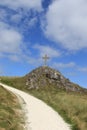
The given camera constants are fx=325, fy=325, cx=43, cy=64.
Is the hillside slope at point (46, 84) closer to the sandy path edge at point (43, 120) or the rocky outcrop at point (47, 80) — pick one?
the rocky outcrop at point (47, 80)

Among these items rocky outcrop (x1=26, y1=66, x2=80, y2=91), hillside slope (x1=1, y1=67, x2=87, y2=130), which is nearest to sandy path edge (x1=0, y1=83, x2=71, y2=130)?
hillside slope (x1=1, y1=67, x2=87, y2=130)

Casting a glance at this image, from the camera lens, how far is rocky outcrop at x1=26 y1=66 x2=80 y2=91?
69.8m

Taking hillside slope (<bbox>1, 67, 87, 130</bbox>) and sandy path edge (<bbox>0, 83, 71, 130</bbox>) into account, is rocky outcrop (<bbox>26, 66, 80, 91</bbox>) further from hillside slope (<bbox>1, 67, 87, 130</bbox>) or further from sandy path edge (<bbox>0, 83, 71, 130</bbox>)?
sandy path edge (<bbox>0, 83, 71, 130</bbox>)

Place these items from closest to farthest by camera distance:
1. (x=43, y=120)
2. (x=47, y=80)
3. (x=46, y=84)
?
(x=43, y=120)
(x=46, y=84)
(x=47, y=80)

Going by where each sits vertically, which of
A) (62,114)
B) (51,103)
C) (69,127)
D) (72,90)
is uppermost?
(72,90)

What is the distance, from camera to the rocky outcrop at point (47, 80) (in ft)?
229

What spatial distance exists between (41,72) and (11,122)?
1804 inches

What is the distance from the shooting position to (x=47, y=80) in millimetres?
71375

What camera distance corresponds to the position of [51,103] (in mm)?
47000

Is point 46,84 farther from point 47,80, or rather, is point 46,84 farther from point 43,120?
point 43,120

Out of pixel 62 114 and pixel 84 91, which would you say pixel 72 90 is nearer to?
pixel 84 91

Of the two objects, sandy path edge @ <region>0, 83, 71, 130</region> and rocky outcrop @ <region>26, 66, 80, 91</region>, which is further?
rocky outcrop @ <region>26, 66, 80, 91</region>

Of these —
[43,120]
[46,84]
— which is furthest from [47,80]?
[43,120]

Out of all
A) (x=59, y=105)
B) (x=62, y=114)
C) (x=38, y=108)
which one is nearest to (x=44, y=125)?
(x=62, y=114)
